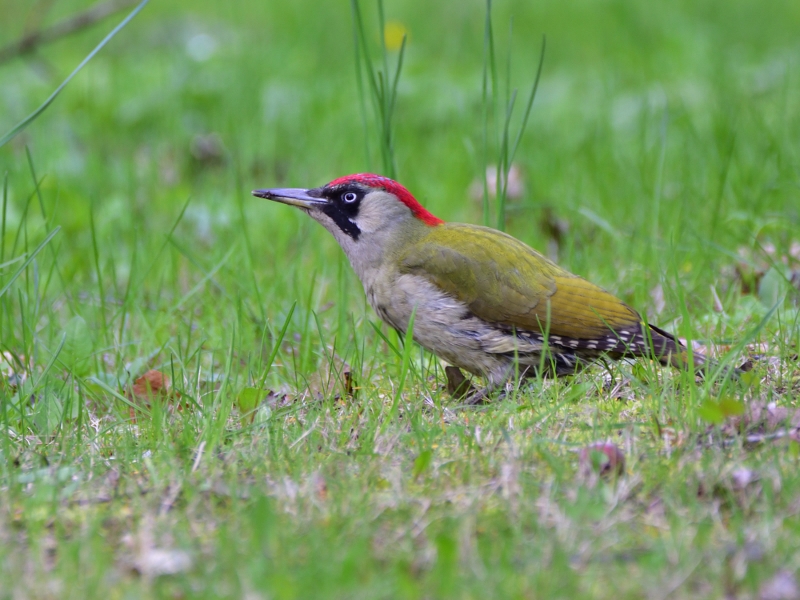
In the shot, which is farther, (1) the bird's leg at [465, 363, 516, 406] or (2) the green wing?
(2) the green wing

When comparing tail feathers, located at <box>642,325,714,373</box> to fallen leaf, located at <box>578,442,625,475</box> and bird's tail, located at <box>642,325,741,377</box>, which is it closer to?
bird's tail, located at <box>642,325,741,377</box>

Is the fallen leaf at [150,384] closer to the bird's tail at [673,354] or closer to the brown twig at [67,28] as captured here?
the bird's tail at [673,354]

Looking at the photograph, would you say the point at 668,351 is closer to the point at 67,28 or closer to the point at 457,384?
the point at 457,384

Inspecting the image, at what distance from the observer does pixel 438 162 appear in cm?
632

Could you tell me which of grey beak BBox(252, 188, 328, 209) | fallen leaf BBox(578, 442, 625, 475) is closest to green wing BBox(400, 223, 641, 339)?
grey beak BBox(252, 188, 328, 209)

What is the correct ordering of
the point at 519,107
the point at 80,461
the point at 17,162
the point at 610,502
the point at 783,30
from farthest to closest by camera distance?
the point at 783,30 → the point at 519,107 → the point at 17,162 → the point at 80,461 → the point at 610,502

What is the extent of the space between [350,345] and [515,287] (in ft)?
2.30

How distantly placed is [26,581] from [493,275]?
2106 millimetres

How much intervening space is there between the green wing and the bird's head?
0.21 m

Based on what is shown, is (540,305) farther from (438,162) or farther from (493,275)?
(438,162)

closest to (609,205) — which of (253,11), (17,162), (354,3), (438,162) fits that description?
(438,162)

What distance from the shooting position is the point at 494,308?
3.67 meters

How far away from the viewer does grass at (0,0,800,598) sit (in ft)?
7.11

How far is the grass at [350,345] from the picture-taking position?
85.3 inches
